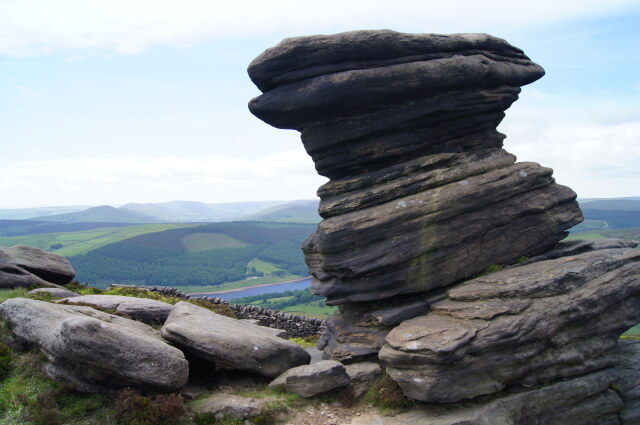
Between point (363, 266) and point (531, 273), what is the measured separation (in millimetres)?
8257

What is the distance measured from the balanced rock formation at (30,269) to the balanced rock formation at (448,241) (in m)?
21.9

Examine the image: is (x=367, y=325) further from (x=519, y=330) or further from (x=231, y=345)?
(x=519, y=330)

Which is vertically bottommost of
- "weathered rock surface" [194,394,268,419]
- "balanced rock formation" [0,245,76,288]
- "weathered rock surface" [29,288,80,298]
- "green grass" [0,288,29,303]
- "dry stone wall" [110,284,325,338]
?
"dry stone wall" [110,284,325,338]

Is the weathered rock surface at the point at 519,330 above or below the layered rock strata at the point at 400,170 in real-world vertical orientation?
below

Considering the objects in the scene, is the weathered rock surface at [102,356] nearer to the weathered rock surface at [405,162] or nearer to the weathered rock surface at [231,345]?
the weathered rock surface at [231,345]

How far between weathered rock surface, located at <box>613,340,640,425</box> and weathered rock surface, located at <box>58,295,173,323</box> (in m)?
24.2

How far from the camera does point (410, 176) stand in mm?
25203

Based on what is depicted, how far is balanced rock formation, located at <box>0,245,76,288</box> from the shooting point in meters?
33.4

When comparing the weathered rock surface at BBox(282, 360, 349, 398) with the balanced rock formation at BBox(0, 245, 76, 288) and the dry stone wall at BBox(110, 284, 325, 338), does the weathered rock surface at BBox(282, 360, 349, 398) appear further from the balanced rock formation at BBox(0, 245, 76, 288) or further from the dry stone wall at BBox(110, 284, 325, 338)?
the balanced rock formation at BBox(0, 245, 76, 288)

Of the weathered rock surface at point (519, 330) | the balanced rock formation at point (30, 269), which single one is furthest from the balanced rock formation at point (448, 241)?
the balanced rock formation at point (30, 269)

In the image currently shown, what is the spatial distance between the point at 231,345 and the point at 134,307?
26.7ft

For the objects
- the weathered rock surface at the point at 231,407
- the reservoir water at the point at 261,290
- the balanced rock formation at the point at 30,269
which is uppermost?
the balanced rock formation at the point at 30,269

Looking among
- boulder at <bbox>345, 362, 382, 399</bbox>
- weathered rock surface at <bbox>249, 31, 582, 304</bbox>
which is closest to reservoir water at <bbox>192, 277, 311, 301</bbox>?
weathered rock surface at <bbox>249, 31, 582, 304</bbox>

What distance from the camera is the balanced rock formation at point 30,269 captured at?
33438 mm
